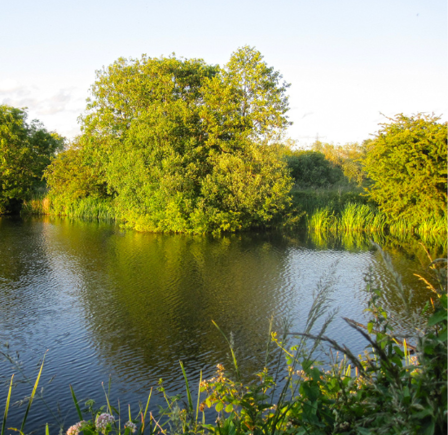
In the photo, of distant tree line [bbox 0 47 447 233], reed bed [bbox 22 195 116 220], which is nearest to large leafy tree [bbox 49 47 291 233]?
distant tree line [bbox 0 47 447 233]

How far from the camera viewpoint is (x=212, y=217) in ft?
60.0

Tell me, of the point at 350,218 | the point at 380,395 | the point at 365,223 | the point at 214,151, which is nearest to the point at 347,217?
the point at 350,218

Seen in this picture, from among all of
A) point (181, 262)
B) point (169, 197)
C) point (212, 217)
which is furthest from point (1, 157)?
point (181, 262)

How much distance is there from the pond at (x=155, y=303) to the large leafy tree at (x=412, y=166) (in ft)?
7.45

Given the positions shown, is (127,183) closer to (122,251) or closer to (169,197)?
(169,197)

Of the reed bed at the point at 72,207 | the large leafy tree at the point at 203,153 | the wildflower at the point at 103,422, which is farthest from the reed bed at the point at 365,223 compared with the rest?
the wildflower at the point at 103,422

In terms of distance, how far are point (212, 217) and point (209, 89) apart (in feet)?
20.4

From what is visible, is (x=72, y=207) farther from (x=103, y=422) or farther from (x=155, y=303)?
(x=103, y=422)

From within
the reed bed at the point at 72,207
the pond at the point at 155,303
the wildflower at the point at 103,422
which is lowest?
the pond at the point at 155,303

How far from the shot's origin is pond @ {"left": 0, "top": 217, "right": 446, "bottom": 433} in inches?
207

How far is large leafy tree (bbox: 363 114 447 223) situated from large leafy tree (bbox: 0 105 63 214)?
20211mm

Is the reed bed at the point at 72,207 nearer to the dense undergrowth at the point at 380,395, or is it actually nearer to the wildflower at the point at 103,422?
the wildflower at the point at 103,422

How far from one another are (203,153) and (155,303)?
12423 millimetres

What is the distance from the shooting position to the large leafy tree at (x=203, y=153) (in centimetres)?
1855
